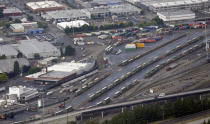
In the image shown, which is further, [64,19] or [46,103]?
[64,19]

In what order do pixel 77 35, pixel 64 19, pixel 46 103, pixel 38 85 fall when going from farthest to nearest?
pixel 64 19, pixel 77 35, pixel 38 85, pixel 46 103

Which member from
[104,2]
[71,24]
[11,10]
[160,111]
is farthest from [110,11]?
[160,111]

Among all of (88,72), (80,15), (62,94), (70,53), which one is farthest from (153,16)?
(62,94)

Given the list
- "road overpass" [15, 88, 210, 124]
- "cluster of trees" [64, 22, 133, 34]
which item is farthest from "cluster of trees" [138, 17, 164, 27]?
"road overpass" [15, 88, 210, 124]

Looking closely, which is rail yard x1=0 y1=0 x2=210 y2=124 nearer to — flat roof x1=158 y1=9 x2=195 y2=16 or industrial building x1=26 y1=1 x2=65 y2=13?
industrial building x1=26 y1=1 x2=65 y2=13

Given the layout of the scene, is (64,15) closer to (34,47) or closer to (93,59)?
(34,47)

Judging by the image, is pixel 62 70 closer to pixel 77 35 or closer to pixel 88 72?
pixel 88 72
